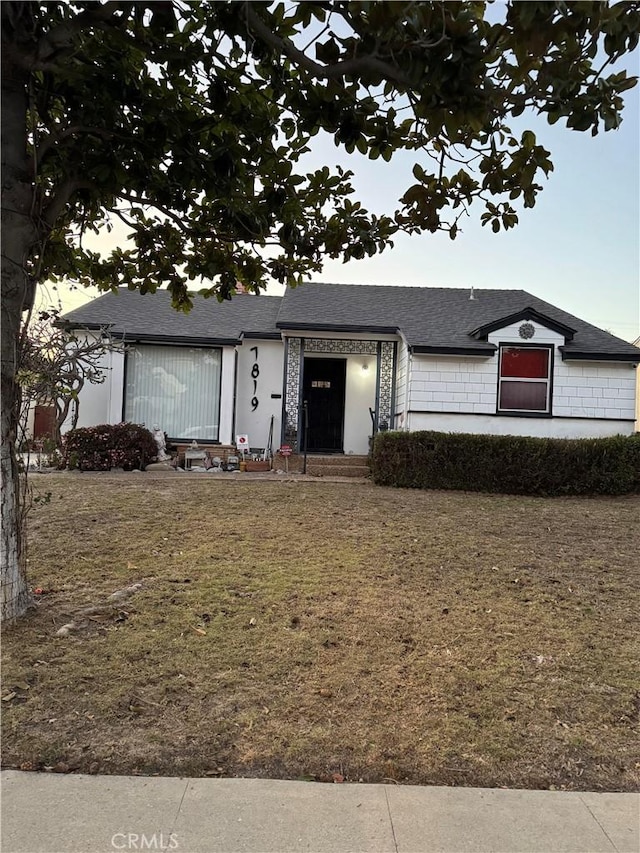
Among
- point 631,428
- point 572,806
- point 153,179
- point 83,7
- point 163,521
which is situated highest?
point 83,7

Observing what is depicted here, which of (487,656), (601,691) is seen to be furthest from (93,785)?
(601,691)

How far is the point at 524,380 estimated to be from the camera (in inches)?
462

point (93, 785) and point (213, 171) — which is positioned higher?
point (213, 171)

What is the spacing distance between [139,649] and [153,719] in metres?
0.73

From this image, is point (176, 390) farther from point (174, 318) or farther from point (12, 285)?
point (12, 285)

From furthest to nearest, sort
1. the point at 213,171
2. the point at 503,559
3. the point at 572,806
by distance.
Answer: the point at 503,559
the point at 213,171
the point at 572,806

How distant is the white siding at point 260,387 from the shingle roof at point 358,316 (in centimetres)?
45

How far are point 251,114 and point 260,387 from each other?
32.6 ft

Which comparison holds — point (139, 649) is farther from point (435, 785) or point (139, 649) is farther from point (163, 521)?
point (163, 521)

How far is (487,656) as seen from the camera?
3510 millimetres

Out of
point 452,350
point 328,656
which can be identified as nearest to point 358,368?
point 452,350

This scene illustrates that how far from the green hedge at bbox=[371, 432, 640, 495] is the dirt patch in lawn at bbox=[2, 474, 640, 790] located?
122 inches

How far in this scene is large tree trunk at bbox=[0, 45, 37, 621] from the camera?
136 inches

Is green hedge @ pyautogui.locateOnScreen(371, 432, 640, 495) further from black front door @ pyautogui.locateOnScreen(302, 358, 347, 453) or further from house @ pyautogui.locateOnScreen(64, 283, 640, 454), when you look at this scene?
black front door @ pyautogui.locateOnScreen(302, 358, 347, 453)
